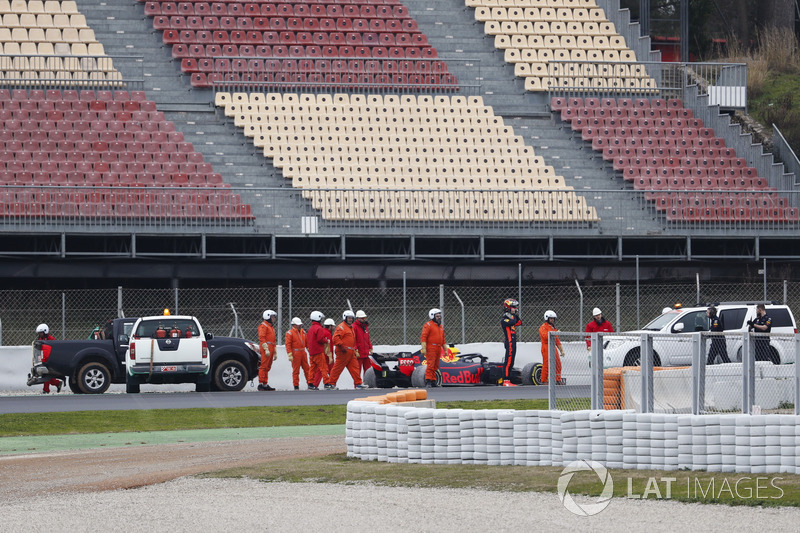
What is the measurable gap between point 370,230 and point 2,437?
14273mm

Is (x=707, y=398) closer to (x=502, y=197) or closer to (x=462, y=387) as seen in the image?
(x=462, y=387)

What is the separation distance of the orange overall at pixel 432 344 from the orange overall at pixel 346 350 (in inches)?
54.8

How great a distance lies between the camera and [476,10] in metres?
41.1

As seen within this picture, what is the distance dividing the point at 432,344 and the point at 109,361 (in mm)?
5945

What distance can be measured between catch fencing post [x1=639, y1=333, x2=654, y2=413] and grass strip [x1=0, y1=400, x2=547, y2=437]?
599 cm

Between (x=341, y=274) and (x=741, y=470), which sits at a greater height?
(x=341, y=274)

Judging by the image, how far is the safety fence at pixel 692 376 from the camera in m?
13.4

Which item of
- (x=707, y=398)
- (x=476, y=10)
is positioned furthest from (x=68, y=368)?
(x=476, y=10)

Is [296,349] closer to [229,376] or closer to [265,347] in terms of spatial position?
[265,347]

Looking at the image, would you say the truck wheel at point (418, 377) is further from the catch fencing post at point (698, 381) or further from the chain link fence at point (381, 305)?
the catch fencing post at point (698, 381)

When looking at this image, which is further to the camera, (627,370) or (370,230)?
(370,230)

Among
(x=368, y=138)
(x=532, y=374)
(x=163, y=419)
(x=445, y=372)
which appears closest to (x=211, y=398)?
(x=163, y=419)

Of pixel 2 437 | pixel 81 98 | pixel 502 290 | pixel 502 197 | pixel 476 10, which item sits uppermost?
pixel 476 10

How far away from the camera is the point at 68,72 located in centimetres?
3619
